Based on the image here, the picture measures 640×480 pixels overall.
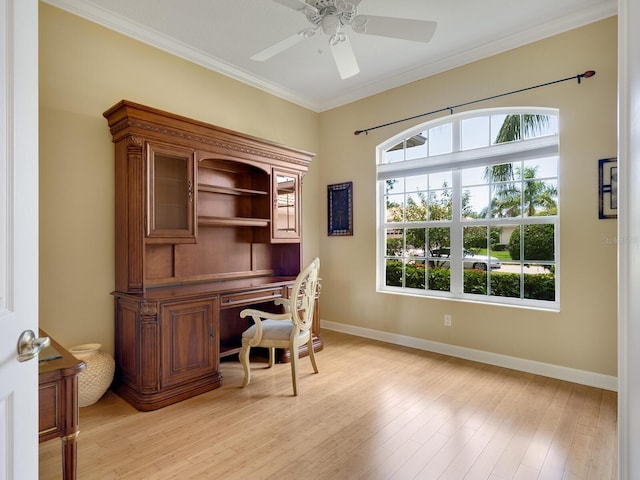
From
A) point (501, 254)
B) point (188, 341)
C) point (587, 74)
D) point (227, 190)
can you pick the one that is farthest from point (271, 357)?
point (587, 74)

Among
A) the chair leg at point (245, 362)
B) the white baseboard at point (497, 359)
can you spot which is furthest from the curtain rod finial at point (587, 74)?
the chair leg at point (245, 362)

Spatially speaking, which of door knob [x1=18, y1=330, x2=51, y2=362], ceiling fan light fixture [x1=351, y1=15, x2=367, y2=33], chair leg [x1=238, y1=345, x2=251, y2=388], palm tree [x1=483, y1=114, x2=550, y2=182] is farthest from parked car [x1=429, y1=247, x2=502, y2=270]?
door knob [x1=18, y1=330, x2=51, y2=362]

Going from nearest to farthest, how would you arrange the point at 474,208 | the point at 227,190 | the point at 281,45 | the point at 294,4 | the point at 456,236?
the point at 294,4
the point at 281,45
the point at 227,190
the point at 474,208
the point at 456,236

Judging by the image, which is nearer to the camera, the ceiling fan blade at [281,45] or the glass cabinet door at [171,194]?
the ceiling fan blade at [281,45]

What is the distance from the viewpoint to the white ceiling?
9.12ft

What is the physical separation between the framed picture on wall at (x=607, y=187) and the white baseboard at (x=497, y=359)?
4.41 ft

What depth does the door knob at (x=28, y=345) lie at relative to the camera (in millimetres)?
999

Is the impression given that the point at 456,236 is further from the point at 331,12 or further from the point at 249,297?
the point at 331,12

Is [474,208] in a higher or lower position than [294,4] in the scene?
lower

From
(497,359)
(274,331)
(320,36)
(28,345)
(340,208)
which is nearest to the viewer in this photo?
(28,345)

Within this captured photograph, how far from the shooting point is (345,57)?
8.42ft

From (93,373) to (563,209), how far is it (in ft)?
13.4

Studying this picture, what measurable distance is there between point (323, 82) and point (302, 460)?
3.89 metres

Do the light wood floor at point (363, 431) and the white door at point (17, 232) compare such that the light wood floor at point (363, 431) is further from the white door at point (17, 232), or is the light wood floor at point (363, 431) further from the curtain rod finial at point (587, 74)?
the curtain rod finial at point (587, 74)
